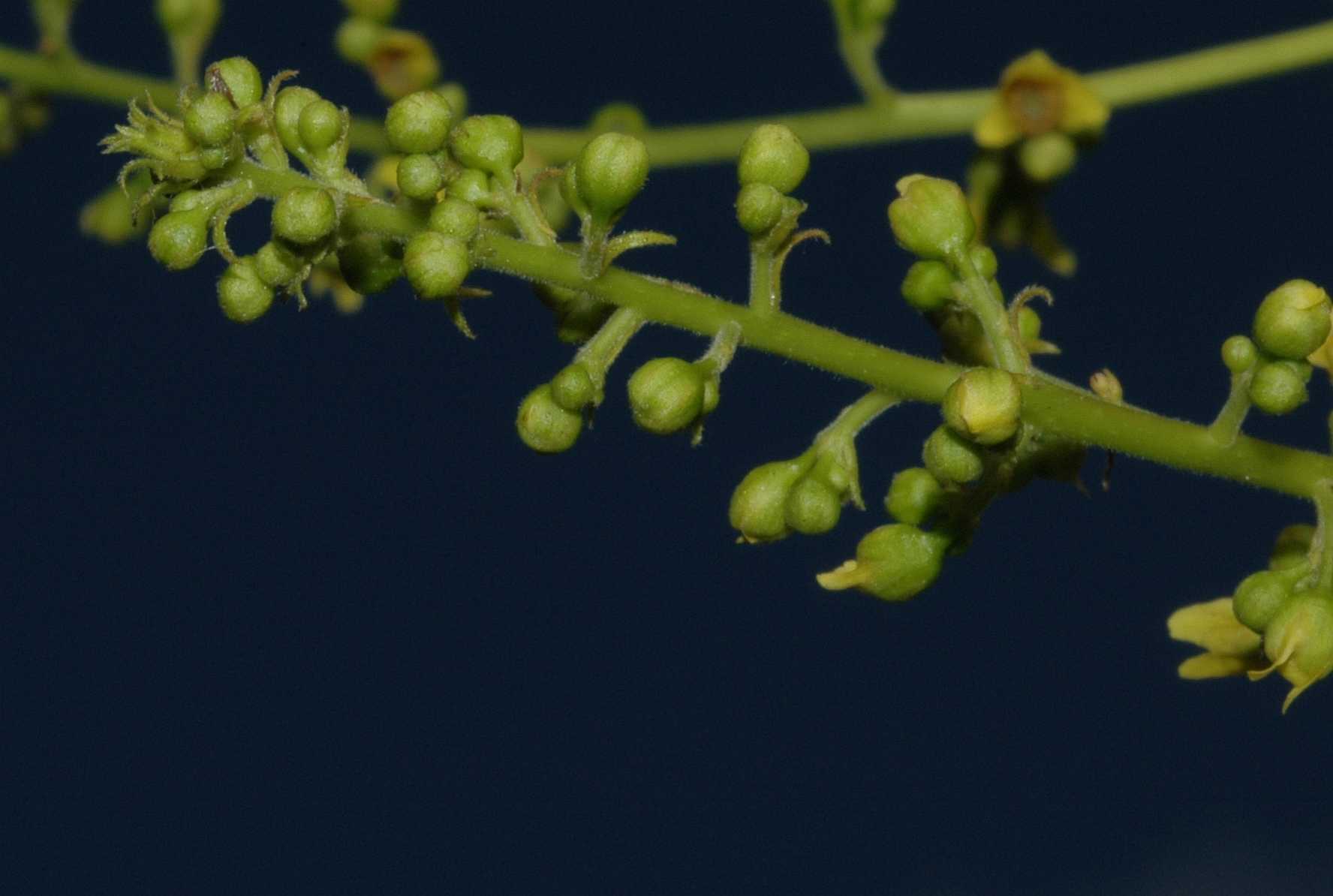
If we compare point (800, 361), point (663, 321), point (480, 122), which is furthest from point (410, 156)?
point (800, 361)

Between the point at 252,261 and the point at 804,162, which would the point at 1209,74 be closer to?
the point at 804,162

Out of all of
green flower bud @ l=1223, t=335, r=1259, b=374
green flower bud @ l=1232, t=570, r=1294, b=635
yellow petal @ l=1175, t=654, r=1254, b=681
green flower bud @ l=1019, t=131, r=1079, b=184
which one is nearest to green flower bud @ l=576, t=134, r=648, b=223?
green flower bud @ l=1223, t=335, r=1259, b=374

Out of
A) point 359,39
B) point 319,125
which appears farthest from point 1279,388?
point 359,39

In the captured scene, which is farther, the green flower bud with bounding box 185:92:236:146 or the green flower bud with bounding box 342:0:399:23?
the green flower bud with bounding box 342:0:399:23

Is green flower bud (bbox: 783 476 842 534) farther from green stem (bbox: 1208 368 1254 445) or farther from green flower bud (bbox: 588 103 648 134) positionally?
green flower bud (bbox: 588 103 648 134)

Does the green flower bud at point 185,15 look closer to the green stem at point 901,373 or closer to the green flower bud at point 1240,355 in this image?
the green stem at point 901,373

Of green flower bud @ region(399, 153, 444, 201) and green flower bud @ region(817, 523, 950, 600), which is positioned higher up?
green flower bud @ region(399, 153, 444, 201)
